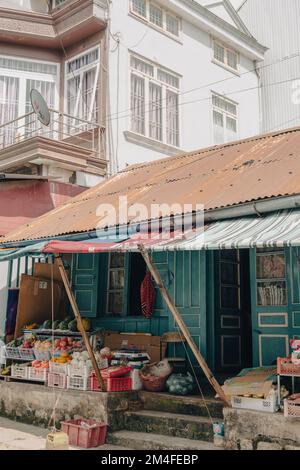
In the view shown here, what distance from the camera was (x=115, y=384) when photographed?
805cm

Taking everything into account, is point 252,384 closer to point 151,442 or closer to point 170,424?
point 170,424

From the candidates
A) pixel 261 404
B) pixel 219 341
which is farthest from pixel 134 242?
pixel 219 341

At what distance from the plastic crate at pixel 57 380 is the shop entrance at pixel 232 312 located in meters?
2.70

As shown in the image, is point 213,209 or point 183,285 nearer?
point 213,209

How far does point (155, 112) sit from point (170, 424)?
33.8ft

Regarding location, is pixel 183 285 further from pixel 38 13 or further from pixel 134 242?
pixel 38 13

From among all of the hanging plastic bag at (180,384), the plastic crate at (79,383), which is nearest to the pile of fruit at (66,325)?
the plastic crate at (79,383)

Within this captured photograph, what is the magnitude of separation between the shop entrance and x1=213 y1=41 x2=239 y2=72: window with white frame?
35.0 ft

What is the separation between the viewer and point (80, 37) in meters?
14.9

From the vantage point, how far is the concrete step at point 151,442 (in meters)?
6.69

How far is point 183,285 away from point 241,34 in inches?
500

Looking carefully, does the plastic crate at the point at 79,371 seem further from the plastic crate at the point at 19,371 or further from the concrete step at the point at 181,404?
the plastic crate at the point at 19,371

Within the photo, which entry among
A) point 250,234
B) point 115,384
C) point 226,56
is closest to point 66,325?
point 115,384

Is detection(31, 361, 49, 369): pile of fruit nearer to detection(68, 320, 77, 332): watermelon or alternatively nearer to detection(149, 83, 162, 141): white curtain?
detection(68, 320, 77, 332): watermelon
